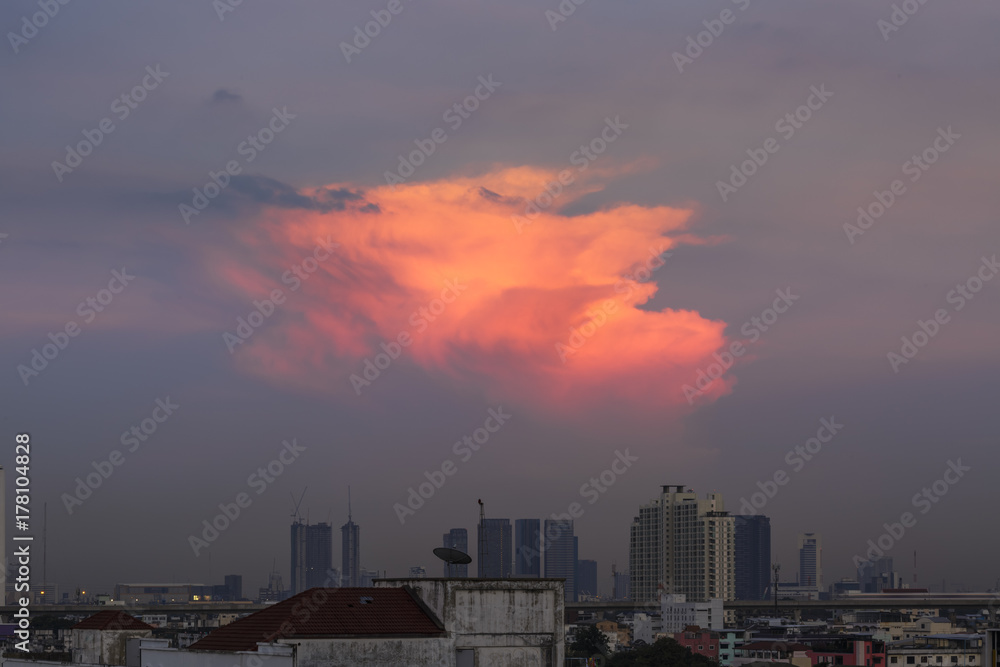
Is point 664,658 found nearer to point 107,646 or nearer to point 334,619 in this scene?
point 107,646

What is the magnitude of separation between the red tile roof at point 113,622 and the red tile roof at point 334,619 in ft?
48.1

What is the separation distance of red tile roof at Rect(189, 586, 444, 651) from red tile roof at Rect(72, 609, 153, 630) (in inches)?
577

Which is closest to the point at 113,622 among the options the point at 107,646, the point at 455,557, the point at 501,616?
the point at 107,646

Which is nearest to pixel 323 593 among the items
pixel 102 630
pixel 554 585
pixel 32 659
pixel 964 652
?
pixel 554 585

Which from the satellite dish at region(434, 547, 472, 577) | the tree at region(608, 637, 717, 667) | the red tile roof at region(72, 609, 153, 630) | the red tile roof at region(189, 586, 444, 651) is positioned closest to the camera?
the red tile roof at region(189, 586, 444, 651)

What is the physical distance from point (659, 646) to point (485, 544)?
112m

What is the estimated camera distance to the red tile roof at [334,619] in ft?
145

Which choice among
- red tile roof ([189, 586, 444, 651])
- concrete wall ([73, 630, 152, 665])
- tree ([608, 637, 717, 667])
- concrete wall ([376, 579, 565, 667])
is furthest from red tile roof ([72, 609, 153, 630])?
tree ([608, 637, 717, 667])

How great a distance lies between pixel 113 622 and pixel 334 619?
21.3 metres

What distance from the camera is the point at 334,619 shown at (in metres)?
44.6

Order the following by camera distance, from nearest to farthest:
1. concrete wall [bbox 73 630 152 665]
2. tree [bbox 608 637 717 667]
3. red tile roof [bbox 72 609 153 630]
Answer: concrete wall [bbox 73 630 152 665], red tile roof [bbox 72 609 153 630], tree [bbox 608 637 717 667]

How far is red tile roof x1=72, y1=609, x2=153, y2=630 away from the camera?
2389 inches

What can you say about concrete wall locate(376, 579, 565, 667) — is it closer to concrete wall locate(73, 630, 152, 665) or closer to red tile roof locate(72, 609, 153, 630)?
concrete wall locate(73, 630, 152, 665)

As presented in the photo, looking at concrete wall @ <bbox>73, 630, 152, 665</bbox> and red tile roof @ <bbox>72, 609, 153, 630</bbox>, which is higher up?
red tile roof @ <bbox>72, 609, 153, 630</bbox>
